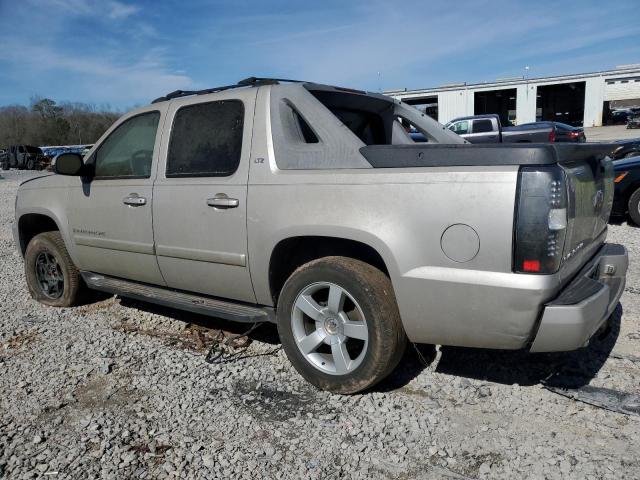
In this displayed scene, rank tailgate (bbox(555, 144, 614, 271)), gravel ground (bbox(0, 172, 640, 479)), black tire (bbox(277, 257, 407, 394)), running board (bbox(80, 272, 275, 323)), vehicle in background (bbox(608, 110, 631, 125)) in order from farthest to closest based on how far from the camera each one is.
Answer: vehicle in background (bbox(608, 110, 631, 125)) → running board (bbox(80, 272, 275, 323)) → black tire (bbox(277, 257, 407, 394)) → tailgate (bbox(555, 144, 614, 271)) → gravel ground (bbox(0, 172, 640, 479))

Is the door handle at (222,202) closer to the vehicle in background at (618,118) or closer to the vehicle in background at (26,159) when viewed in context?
the vehicle in background at (26,159)

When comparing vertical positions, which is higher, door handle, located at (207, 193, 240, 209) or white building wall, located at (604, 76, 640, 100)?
white building wall, located at (604, 76, 640, 100)

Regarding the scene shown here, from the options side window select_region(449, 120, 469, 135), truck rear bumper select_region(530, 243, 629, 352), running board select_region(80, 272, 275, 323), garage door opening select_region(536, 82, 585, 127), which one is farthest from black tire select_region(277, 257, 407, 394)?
garage door opening select_region(536, 82, 585, 127)

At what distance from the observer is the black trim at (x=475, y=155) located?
2.46 meters

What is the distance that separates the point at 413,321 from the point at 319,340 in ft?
2.17

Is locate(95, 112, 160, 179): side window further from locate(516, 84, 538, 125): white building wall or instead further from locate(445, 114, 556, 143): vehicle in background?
locate(516, 84, 538, 125): white building wall

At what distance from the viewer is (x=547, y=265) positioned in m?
2.48

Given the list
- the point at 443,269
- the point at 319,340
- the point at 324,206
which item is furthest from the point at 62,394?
the point at 443,269

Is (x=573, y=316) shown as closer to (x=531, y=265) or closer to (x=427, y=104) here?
(x=531, y=265)

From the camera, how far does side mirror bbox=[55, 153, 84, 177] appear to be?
14.1 feet

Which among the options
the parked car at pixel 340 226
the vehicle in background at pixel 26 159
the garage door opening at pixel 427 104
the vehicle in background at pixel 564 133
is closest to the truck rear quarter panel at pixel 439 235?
the parked car at pixel 340 226

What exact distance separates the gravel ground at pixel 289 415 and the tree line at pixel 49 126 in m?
72.7

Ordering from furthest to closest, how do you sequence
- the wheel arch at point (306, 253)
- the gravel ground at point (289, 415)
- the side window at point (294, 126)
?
1. the side window at point (294, 126)
2. the wheel arch at point (306, 253)
3. the gravel ground at point (289, 415)

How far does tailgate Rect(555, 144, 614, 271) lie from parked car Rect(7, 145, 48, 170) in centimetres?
4301
